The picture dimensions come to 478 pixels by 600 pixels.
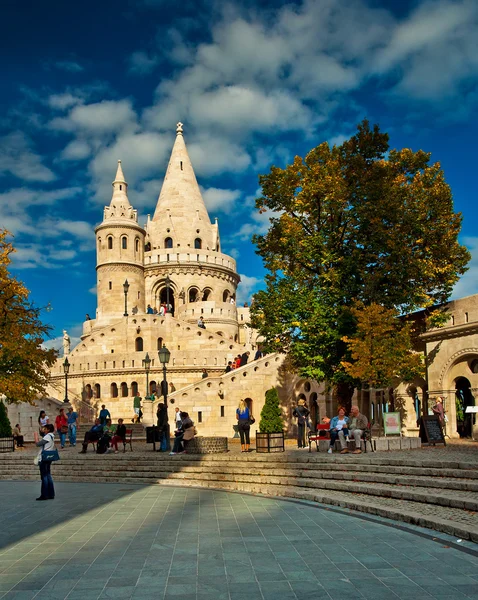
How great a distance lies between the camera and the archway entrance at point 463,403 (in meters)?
21.6

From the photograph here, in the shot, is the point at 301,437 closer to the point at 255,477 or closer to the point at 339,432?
the point at 339,432

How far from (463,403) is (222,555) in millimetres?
16281

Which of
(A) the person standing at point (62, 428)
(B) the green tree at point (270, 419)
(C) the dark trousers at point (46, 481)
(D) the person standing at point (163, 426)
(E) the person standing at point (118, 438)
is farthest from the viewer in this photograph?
(A) the person standing at point (62, 428)

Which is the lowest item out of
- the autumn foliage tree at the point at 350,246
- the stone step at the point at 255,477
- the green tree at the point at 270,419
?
the stone step at the point at 255,477

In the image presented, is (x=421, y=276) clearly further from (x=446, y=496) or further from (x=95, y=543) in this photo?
(x=95, y=543)

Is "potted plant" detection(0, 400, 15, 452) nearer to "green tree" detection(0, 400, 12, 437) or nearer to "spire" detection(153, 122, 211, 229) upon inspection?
"green tree" detection(0, 400, 12, 437)

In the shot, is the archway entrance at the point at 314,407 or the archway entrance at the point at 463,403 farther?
the archway entrance at the point at 314,407

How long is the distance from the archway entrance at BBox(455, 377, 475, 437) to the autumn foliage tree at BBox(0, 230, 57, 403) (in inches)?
596

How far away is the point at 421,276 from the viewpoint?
922 inches

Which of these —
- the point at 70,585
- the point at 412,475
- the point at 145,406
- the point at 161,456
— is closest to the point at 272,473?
the point at 412,475

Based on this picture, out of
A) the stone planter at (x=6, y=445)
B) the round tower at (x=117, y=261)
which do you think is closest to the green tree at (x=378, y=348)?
the stone planter at (x=6, y=445)

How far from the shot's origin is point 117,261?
55781mm

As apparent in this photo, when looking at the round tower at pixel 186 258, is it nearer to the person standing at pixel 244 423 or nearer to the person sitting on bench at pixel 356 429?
the person standing at pixel 244 423

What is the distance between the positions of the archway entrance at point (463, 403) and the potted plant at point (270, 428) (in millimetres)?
6131
